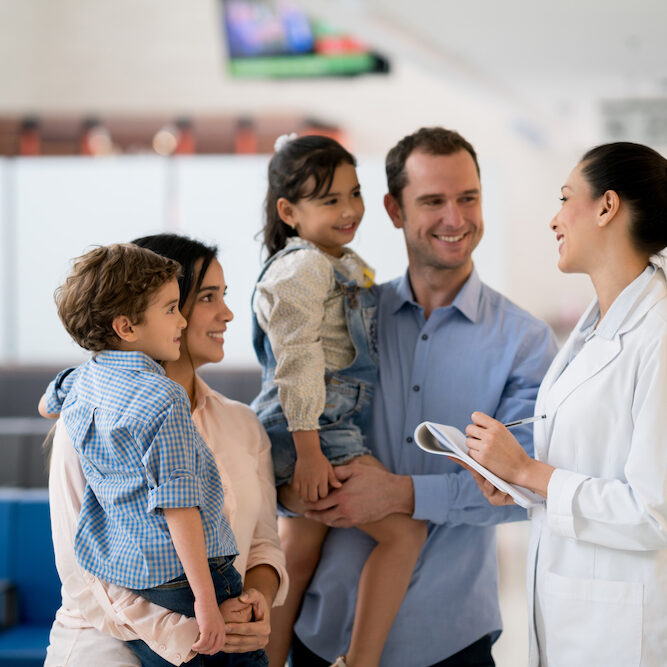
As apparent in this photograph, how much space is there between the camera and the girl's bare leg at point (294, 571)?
220 centimetres

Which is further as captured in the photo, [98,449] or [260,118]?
[260,118]

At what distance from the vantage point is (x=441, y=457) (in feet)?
7.29

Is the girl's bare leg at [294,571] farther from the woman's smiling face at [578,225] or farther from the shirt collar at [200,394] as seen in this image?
the woman's smiling face at [578,225]

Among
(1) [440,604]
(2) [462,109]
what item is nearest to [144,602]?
(1) [440,604]

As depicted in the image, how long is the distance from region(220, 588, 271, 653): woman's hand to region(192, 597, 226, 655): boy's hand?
0.17 ft

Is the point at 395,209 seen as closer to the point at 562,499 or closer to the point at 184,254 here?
the point at 184,254

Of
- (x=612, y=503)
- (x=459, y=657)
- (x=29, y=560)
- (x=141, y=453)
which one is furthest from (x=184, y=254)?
(x=29, y=560)

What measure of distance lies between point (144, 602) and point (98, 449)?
30 centimetres

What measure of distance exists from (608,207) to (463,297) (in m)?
0.59

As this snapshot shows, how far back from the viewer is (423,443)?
1790 mm

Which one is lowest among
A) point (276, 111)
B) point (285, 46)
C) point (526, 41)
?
point (276, 111)

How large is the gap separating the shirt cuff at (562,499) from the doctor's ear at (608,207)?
1.63 ft

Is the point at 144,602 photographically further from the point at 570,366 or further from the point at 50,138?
the point at 50,138

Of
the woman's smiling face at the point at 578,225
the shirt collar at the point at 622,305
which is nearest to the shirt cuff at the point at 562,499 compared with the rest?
the shirt collar at the point at 622,305
